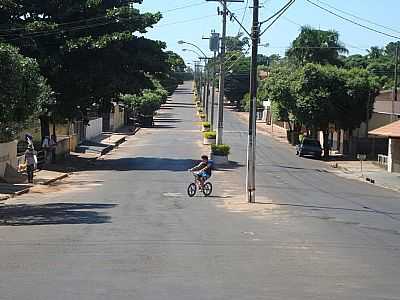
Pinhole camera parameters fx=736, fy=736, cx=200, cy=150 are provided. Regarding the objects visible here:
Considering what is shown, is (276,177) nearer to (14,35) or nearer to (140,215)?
(14,35)

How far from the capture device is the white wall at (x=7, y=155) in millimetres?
32531

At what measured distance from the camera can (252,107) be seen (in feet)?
84.5

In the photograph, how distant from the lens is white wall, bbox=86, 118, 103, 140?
67.2 metres

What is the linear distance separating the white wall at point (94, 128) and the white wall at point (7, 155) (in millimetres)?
31216

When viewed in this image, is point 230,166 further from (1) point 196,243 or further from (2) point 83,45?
(1) point 196,243

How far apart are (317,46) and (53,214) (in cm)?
6564

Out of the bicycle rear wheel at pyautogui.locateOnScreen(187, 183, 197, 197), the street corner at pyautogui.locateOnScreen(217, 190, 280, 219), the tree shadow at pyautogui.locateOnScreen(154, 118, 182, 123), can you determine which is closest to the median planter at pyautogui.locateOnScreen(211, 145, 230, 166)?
the street corner at pyautogui.locateOnScreen(217, 190, 280, 219)

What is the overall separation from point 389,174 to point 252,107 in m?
24.5

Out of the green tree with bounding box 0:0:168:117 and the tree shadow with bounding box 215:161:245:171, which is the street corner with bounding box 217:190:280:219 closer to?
the tree shadow with bounding box 215:161:245:171

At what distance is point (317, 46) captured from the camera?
271 feet

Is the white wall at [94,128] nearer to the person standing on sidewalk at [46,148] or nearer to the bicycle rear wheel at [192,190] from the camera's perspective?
the person standing on sidewalk at [46,148]

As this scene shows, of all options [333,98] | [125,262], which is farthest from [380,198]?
[333,98]

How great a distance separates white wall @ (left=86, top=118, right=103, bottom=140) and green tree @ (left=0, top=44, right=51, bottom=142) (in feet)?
146

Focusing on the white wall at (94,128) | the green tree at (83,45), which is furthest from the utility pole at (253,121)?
the white wall at (94,128)
